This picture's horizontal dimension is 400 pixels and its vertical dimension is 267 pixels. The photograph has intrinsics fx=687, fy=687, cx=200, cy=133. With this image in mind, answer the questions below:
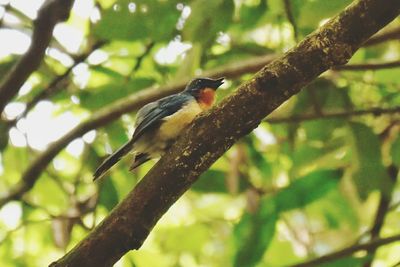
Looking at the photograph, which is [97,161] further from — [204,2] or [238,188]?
[204,2]

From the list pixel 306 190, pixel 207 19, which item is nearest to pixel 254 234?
pixel 306 190

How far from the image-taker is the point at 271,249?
9.92 feet

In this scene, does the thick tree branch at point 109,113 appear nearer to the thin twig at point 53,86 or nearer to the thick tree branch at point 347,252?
the thin twig at point 53,86

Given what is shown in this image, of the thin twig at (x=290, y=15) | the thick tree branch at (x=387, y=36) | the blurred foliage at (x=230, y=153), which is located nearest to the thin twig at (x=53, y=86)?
the blurred foliage at (x=230, y=153)

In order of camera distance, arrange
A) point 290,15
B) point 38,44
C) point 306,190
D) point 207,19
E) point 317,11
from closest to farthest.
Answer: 1. point 38,44
2. point 290,15
3. point 207,19
4. point 317,11
5. point 306,190

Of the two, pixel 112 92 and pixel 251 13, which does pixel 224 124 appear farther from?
pixel 112 92

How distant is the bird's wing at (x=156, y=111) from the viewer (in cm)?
230

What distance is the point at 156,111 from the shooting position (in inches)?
93.4

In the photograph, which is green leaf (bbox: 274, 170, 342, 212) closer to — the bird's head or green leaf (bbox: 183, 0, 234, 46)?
the bird's head

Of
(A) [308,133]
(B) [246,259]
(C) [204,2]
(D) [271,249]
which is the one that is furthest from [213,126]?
(D) [271,249]

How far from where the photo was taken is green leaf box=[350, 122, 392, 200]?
8.27ft

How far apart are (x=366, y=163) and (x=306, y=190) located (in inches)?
10.2

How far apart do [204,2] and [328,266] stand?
1057 mm

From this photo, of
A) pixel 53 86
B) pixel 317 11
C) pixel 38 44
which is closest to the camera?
pixel 38 44
